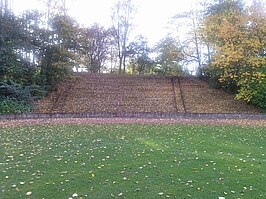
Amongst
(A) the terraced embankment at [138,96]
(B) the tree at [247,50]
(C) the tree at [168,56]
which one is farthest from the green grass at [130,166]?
(C) the tree at [168,56]

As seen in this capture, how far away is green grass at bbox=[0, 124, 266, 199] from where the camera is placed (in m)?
5.30

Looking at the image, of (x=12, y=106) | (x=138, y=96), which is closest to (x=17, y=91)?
(x=12, y=106)

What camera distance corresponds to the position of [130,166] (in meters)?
6.92

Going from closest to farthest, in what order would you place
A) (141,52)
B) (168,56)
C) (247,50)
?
(247,50)
(168,56)
(141,52)

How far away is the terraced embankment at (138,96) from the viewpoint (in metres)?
25.2

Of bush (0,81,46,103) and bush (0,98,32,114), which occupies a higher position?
bush (0,81,46,103)

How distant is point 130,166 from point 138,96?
21.9 metres

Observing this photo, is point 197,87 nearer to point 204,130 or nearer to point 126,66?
point 126,66

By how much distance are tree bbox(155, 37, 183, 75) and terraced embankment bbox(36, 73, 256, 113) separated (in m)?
1.96

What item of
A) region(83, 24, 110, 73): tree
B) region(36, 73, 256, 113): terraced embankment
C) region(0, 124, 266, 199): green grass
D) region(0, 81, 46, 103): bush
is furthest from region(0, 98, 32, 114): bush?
region(83, 24, 110, 73): tree

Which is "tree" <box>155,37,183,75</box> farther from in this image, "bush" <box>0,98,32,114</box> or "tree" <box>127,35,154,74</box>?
"bush" <box>0,98,32,114</box>

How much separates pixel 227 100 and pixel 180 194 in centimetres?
2357

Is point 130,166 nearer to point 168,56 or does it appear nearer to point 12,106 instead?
point 12,106

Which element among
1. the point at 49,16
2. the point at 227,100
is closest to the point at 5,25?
the point at 49,16
